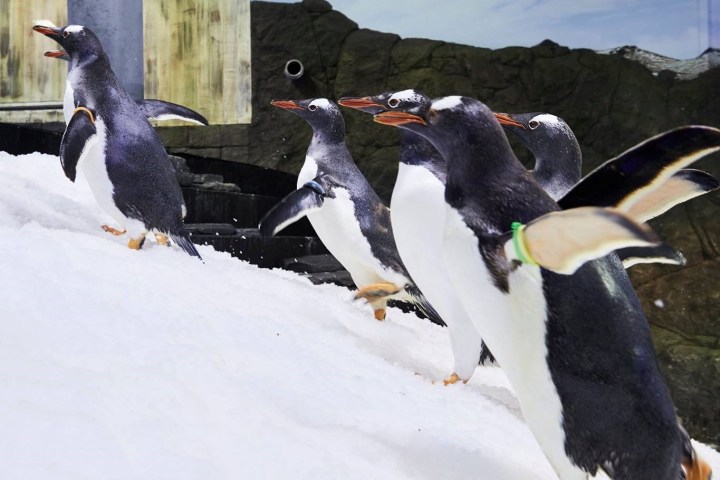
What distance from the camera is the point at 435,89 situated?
5.45 m

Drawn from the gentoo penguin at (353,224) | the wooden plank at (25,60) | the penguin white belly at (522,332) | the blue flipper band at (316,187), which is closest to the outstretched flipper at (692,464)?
the penguin white belly at (522,332)

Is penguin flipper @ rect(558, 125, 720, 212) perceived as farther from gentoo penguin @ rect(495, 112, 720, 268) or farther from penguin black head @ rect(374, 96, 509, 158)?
penguin black head @ rect(374, 96, 509, 158)

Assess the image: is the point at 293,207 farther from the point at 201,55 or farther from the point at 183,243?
the point at 201,55

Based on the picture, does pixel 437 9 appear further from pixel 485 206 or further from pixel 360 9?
pixel 485 206

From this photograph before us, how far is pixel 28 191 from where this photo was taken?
224cm

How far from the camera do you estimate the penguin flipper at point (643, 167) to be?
2.90 feet

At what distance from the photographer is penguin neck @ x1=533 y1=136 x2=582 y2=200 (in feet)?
5.98

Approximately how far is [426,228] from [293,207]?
57cm

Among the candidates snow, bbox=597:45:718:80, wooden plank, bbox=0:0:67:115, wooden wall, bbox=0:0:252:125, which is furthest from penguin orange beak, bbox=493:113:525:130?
snow, bbox=597:45:718:80

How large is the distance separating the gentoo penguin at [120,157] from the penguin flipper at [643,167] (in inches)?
52.0

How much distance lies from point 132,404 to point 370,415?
0.35 m

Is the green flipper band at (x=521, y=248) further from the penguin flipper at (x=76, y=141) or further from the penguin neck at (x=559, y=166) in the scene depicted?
the penguin flipper at (x=76, y=141)

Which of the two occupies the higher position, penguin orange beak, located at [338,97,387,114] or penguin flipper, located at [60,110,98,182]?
penguin orange beak, located at [338,97,387,114]

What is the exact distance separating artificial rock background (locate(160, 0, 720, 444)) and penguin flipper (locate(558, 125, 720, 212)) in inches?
162
